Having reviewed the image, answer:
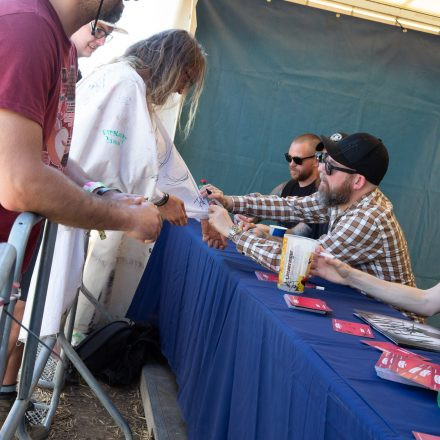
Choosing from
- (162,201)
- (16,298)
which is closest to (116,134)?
(162,201)

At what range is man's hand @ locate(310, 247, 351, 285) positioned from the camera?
1864mm

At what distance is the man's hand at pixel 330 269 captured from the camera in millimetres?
1864

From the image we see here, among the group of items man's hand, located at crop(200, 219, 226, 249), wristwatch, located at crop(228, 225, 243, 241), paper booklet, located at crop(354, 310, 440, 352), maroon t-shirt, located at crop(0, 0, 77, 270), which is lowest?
man's hand, located at crop(200, 219, 226, 249)

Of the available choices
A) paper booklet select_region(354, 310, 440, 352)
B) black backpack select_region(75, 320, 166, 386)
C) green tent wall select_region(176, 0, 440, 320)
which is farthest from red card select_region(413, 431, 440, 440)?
green tent wall select_region(176, 0, 440, 320)

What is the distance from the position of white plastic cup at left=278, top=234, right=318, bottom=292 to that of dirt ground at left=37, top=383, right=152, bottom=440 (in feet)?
4.09

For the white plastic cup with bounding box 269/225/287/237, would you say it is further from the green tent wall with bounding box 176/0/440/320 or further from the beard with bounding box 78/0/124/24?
the green tent wall with bounding box 176/0/440/320

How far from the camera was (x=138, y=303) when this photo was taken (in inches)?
132

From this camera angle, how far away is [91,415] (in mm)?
2600

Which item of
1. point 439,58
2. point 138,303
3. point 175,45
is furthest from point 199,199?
point 439,58

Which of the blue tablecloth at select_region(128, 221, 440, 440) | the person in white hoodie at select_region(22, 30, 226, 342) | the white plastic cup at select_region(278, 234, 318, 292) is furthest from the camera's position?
the person in white hoodie at select_region(22, 30, 226, 342)

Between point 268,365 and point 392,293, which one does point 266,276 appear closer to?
point 392,293

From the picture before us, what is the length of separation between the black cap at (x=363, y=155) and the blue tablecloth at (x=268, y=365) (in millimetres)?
592

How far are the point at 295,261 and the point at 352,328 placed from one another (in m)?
0.34

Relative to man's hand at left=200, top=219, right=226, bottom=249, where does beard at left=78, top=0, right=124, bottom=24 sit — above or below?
above
